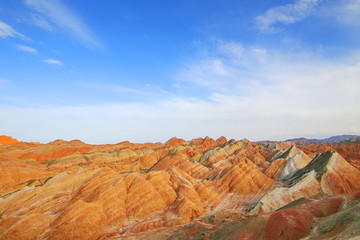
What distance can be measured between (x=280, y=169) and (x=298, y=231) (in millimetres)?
41489

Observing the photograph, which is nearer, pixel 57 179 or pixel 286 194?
pixel 286 194

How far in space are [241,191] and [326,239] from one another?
102ft

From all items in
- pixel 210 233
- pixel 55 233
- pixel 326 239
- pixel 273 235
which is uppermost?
pixel 326 239

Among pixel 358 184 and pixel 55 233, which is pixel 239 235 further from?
pixel 358 184

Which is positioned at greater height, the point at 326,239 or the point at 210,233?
the point at 326,239

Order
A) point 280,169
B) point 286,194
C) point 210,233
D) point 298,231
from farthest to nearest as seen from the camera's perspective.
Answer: point 280,169 < point 286,194 < point 210,233 < point 298,231

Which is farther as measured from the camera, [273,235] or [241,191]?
[241,191]

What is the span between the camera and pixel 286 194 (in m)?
35.3

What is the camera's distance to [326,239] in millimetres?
14102

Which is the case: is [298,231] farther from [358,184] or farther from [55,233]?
[358,184]

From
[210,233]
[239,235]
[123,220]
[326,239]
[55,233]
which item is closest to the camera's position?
[326,239]

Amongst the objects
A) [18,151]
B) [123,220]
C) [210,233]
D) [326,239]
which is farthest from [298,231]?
[18,151]

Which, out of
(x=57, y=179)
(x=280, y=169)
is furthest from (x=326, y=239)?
(x=280, y=169)

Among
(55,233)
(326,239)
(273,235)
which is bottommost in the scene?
(55,233)
